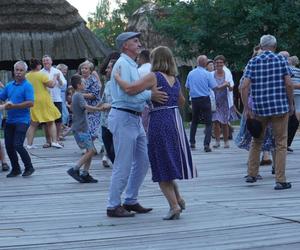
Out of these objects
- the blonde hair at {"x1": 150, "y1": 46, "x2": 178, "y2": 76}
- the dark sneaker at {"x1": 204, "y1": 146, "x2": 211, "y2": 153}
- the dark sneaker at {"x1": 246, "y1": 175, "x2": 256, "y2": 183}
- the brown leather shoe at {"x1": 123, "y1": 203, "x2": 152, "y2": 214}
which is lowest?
the dark sneaker at {"x1": 204, "y1": 146, "x2": 211, "y2": 153}

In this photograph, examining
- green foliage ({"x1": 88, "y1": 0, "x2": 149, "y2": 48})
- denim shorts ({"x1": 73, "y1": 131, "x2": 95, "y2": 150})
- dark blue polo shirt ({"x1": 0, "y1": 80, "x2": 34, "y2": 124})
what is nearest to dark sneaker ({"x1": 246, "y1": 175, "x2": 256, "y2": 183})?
denim shorts ({"x1": 73, "y1": 131, "x2": 95, "y2": 150})

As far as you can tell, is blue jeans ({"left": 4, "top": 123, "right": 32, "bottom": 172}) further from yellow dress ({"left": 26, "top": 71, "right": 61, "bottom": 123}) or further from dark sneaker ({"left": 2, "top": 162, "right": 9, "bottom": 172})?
yellow dress ({"left": 26, "top": 71, "right": 61, "bottom": 123})

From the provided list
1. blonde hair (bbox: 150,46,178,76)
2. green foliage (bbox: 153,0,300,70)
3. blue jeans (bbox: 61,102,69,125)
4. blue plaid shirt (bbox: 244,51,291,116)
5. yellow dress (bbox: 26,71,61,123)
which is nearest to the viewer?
blonde hair (bbox: 150,46,178,76)

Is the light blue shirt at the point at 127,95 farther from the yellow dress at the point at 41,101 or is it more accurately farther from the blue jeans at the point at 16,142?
the yellow dress at the point at 41,101

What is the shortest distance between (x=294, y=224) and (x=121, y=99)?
85.2 inches

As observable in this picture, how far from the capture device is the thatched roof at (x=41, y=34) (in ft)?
97.9

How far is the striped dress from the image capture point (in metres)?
8.49

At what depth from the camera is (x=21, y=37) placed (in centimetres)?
3006

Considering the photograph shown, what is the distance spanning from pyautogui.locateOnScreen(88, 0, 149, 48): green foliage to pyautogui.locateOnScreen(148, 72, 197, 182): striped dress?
5454cm

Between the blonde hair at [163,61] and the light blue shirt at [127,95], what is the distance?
0.26 m

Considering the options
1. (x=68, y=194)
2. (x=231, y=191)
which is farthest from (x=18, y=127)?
(x=231, y=191)

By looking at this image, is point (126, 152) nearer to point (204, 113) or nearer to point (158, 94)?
point (158, 94)

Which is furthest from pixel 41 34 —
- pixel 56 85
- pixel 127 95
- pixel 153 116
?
pixel 153 116

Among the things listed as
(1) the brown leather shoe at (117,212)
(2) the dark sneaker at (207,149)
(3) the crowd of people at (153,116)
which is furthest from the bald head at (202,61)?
(1) the brown leather shoe at (117,212)
